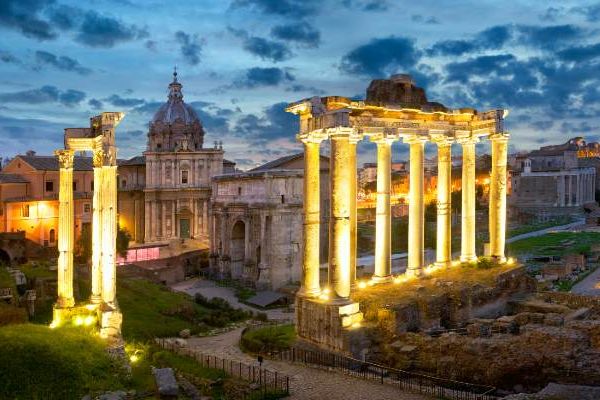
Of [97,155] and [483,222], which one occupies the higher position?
[97,155]

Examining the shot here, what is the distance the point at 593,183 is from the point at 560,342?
92.8m

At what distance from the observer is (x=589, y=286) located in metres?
35.2

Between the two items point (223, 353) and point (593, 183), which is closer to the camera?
point (223, 353)

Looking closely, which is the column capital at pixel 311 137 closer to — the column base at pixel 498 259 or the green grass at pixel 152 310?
the green grass at pixel 152 310

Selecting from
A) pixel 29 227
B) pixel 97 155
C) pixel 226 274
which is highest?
pixel 97 155

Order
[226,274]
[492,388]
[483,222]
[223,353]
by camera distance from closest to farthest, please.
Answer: [492,388]
[223,353]
[226,274]
[483,222]

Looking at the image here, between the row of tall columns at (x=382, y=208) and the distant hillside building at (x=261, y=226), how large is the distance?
1822cm

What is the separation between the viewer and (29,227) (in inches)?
1906

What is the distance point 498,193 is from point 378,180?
269 inches

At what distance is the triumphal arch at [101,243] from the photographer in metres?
19.1

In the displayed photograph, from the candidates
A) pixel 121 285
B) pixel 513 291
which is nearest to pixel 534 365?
pixel 513 291

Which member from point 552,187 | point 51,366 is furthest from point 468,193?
point 552,187

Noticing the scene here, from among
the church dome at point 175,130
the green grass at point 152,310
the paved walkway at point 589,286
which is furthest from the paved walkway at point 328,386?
the church dome at point 175,130

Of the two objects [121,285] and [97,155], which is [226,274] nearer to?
[121,285]
